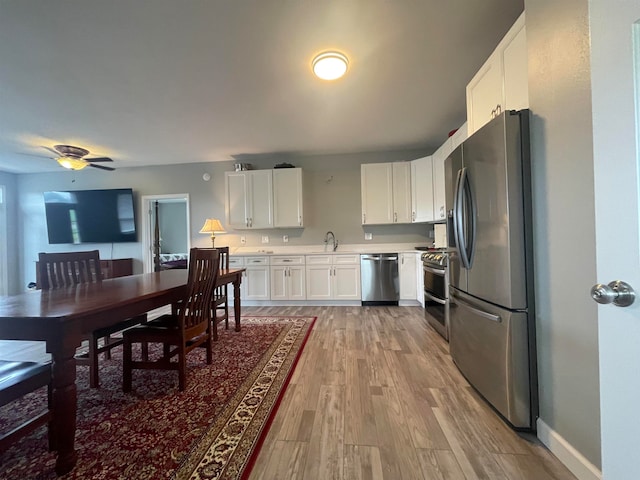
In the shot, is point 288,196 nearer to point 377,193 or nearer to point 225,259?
point 377,193

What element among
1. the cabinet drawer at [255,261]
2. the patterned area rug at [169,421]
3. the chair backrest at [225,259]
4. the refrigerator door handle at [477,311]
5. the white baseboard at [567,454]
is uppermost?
the chair backrest at [225,259]

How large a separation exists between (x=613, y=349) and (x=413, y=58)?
2.41m

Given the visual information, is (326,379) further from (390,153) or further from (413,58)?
(390,153)

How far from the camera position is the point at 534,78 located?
53.5 inches

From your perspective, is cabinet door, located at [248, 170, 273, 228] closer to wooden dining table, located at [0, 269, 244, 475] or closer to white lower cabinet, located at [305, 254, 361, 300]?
white lower cabinet, located at [305, 254, 361, 300]

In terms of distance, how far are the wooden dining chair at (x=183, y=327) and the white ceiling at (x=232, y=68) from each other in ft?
5.26

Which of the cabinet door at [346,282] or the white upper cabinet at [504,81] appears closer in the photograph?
the white upper cabinet at [504,81]

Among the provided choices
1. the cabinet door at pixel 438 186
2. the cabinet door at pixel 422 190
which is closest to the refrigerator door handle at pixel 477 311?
the cabinet door at pixel 438 186

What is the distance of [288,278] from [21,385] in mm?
3294

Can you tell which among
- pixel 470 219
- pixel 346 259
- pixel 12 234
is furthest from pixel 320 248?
pixel 12 234

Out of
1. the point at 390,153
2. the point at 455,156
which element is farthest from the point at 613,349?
the point at 390,153

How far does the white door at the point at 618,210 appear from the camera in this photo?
57 centimetres

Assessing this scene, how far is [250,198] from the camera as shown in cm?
464

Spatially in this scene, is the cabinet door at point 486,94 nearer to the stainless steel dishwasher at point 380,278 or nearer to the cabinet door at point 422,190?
the cabinet door at point 422,190
